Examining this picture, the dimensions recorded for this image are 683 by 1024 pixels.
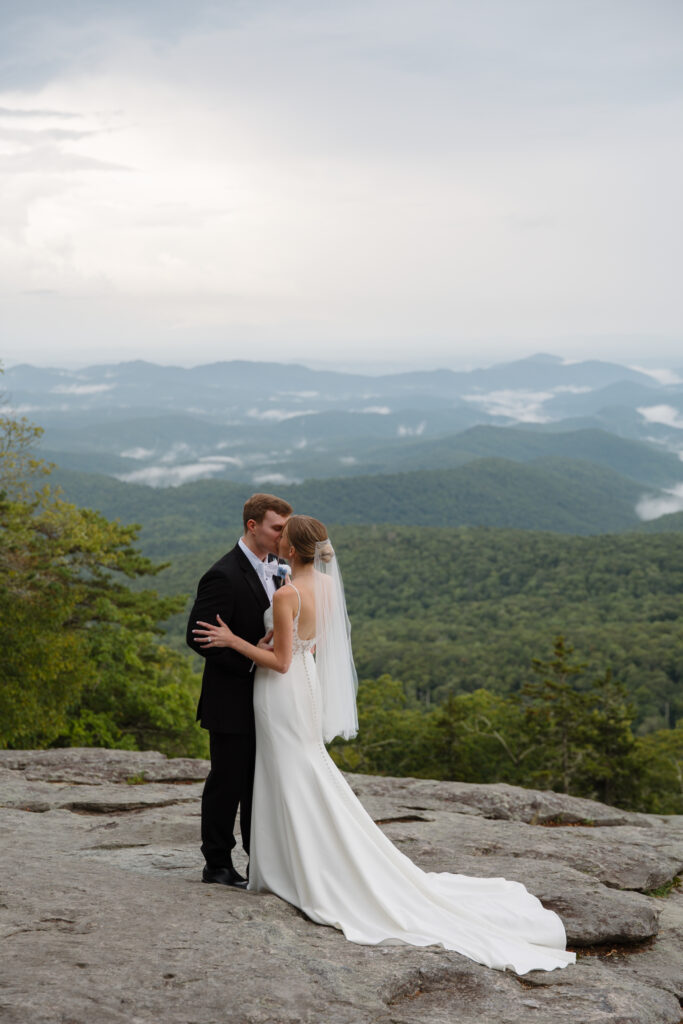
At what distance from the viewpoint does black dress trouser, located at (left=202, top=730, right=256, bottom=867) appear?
5.94 m

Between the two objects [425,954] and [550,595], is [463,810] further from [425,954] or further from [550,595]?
[550,595]

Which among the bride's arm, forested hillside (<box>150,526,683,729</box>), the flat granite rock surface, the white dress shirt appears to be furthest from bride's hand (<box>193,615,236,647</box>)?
forested hillside (<box>150,526,683,729</box>)

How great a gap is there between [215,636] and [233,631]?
1.00ft

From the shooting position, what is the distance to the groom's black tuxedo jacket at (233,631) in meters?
5.75

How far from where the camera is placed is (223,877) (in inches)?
243

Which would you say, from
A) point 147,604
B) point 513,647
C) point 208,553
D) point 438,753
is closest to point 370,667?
point 513,647

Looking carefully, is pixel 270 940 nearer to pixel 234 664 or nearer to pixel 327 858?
pixel 327 858

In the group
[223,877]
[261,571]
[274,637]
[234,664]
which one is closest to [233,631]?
[234,664]

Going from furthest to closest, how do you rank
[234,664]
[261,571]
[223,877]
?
1. [223,877]
2. [261,571]
3. [234,664]

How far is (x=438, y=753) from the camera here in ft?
136

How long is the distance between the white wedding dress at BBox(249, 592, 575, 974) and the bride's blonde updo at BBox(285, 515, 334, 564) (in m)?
0.61

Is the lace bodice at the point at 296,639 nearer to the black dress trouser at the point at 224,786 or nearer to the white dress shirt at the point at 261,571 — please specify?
the white dress shirt at the point at 261,571

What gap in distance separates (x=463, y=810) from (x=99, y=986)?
7.07 metres

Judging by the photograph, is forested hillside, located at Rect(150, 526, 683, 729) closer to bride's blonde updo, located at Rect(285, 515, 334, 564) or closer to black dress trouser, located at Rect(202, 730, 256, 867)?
black dress trouser, located at Rect(202, 730, 256, 867)
